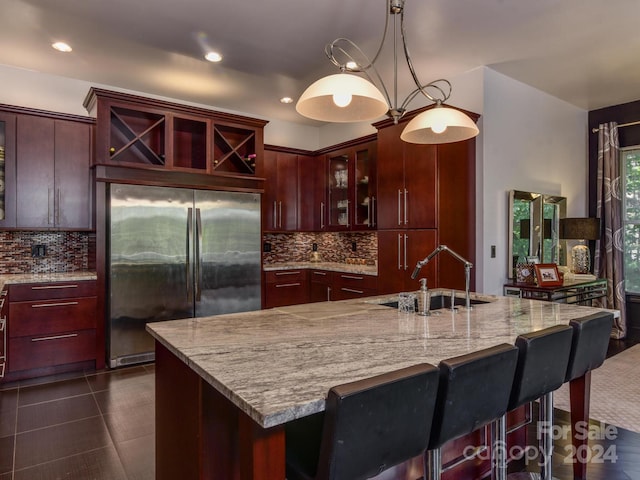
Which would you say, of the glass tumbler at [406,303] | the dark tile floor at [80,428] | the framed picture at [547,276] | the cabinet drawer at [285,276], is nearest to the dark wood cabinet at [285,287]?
the cabinet drawer at [285,276]

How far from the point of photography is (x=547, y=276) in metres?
3.72

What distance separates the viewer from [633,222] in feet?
16.2

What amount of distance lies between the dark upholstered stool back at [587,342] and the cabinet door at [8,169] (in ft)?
14.3

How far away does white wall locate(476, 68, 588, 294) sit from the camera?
3.83 m

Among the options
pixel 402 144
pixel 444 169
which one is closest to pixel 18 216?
pixel 402 144

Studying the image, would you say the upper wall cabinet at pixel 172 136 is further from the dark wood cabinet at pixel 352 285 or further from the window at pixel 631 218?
the window at pixel 631 218

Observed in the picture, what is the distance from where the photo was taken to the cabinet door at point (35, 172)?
3.69 meters

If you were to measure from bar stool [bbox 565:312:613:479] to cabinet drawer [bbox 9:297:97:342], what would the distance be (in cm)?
375

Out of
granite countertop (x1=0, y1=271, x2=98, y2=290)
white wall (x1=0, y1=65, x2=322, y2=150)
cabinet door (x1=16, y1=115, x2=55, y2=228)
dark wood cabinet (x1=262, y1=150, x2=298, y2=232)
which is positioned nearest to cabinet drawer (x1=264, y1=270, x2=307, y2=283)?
dark wood cabinet (x1=262, y1=150, x2=298, y2=232)

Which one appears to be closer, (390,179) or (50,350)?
(50,350)

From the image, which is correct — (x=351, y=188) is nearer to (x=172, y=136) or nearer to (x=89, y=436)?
(x=172, y=136)

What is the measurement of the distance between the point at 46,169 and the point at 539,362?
4243 mm

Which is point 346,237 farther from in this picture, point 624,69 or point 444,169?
point 624,69

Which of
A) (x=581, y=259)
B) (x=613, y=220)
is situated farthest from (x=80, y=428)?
(x=613, y=220)
